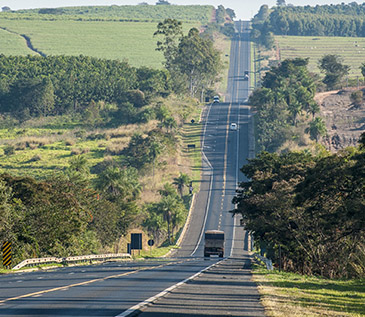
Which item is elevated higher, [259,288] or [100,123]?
[100,123]

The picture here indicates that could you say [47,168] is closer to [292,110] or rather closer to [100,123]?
[100,123]

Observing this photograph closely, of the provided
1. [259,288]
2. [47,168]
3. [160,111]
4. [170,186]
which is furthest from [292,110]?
[259,288]

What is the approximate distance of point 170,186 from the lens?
131m

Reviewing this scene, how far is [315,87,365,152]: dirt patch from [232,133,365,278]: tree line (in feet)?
243

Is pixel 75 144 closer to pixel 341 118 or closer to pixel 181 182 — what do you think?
pixel 181 182

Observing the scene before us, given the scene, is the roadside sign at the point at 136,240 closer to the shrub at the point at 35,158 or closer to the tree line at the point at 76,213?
the tree line at the point at 76,213

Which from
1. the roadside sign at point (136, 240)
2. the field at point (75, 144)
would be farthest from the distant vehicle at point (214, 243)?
the field at point (75, 144)

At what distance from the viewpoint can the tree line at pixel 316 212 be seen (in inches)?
1524

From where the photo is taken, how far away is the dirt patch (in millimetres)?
151500

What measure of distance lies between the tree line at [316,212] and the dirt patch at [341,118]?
2919 inches

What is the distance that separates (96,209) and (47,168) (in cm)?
5191

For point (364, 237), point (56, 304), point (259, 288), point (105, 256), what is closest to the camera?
point (56, 304)

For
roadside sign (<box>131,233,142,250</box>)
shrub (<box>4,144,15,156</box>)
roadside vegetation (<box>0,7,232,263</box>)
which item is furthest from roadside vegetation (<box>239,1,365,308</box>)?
shrub (<box>4,144,15,156</box>)

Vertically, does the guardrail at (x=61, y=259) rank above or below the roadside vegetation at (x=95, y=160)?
below
